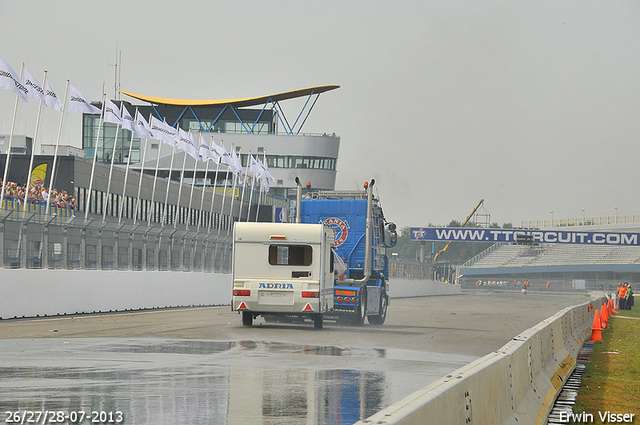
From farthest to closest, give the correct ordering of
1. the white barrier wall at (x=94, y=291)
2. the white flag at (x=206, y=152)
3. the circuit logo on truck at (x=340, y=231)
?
the white flag at (x=206, y=152) < the circuit logo on truck at (x=340, y=231) < the white barrier wall at (x=94, y=291)

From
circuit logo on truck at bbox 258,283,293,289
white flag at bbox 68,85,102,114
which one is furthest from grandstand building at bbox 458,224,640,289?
circuit logo on truck at bbox 258,283,293,289

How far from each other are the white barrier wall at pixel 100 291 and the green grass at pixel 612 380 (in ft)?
46.4

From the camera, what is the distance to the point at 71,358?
13.1m

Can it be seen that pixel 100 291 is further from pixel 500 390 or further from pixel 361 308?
pixel 500 390

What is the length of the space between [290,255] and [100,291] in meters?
8.35

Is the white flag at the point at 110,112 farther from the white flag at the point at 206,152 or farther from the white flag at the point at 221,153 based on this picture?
the white flag at the point at 221,153

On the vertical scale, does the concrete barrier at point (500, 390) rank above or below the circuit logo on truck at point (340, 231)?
below

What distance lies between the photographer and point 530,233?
4043 inches

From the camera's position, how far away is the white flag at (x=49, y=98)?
32.7 metres

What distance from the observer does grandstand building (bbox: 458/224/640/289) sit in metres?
115

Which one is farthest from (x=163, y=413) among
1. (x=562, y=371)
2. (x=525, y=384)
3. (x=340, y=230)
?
(x=340, y=230)

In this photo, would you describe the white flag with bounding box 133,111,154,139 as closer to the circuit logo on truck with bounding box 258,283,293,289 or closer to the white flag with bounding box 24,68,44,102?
the white flag with bounding box 24,68,44,102

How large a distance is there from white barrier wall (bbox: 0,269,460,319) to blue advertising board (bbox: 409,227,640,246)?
234 ft

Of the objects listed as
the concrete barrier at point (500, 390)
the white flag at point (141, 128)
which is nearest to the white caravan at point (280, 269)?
the concrete barrier at point (500, 390)
